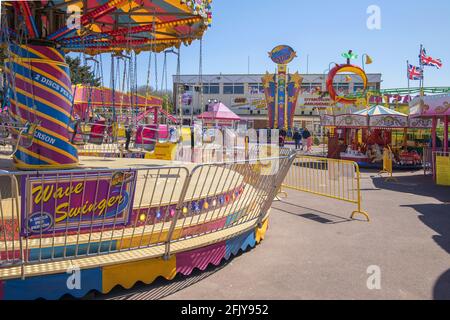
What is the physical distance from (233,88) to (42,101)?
5185cm

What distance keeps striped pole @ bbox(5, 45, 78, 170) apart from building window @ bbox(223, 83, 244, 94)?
51043 mm

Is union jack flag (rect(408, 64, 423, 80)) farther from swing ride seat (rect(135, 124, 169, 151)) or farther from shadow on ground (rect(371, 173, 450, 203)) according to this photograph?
swing ride seat (rect(135, 124, 169, 151))

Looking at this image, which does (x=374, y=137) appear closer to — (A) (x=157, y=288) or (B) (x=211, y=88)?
(A) (x=157, y=288)

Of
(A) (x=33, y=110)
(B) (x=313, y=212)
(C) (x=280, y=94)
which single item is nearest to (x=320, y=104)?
(C) (x=280, y=94)

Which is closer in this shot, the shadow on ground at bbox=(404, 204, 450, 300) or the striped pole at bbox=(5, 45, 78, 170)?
the shadow on ground at bbox=(404, 204, 450, 300)

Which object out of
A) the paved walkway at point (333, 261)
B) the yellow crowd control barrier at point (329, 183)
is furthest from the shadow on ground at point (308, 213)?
the yellow crowd control barrier at point (329, 183)

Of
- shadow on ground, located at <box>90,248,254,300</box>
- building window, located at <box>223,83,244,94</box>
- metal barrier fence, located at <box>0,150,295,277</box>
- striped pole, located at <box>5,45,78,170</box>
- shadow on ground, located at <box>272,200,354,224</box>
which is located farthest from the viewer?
Result: building window, located at <box>223,83,244,94</box>

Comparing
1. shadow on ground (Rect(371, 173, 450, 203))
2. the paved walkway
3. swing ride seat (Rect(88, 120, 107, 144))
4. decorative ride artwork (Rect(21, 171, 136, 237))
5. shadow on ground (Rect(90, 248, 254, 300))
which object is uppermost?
swing ride seat (Rect(88, 120, 107, 144))

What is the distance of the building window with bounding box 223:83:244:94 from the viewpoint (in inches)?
2228

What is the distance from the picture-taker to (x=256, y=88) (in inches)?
2167

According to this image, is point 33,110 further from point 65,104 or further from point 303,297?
point 303,297

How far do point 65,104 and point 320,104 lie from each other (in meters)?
45.5

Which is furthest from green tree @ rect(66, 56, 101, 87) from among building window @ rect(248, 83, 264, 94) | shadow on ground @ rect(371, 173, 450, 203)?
building window @ rect(248, 83, 264, 94)

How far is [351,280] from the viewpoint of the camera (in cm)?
441
